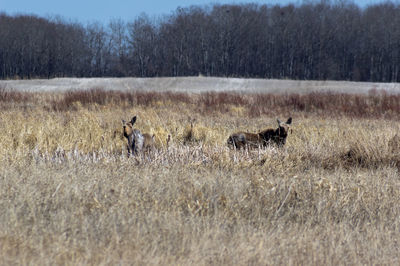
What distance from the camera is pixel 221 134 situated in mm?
11484

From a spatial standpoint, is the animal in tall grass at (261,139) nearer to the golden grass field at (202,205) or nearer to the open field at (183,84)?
the golden grass field at (202,205)

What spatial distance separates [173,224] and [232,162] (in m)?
3.11

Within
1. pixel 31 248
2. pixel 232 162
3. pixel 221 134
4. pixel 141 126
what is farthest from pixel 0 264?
pixel 141 126

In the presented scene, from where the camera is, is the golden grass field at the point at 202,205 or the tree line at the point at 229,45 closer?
the golden grass field at the point at 202,205

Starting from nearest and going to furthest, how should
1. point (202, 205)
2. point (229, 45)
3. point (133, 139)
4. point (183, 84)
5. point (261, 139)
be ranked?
point (202, 205) → point (133, 139) → point (261, 139) → point (183, 84) → point (229, 45)

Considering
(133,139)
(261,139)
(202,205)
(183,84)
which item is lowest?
→ (202,205)

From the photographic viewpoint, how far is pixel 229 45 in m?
57.6

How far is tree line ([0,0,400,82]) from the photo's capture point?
181ft

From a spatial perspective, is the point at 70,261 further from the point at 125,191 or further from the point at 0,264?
the point at 125,191

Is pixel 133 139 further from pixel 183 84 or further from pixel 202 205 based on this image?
pixel 183 84

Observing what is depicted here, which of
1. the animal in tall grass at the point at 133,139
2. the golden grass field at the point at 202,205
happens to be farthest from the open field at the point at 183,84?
the animal in tall grass at the point at 133,139

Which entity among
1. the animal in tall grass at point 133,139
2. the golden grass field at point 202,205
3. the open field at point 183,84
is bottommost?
the golden grass field at point 202,205

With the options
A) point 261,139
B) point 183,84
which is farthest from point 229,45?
point 261,139

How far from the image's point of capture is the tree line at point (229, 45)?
181 ft
